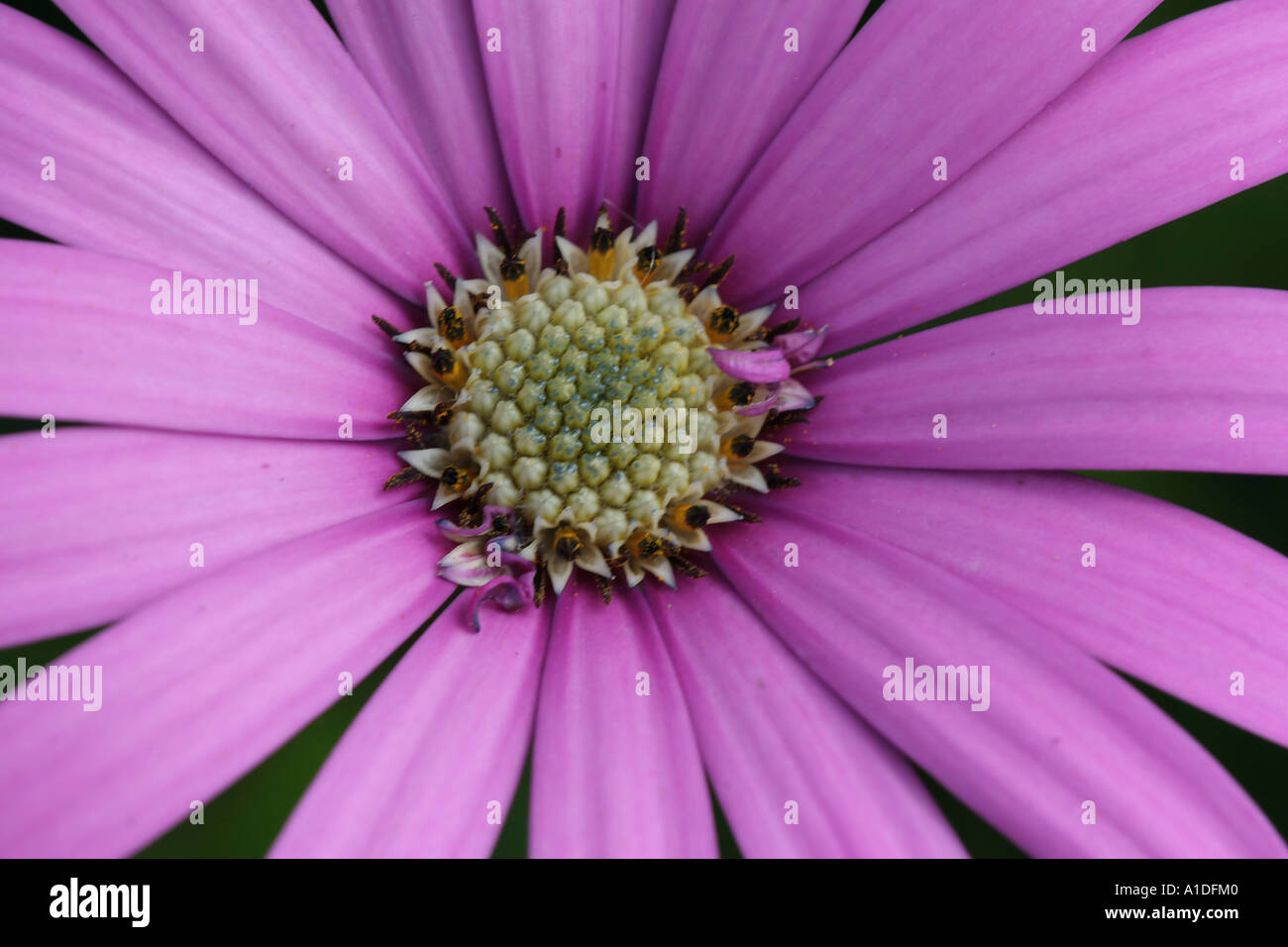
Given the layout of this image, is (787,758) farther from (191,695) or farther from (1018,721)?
(191,695)

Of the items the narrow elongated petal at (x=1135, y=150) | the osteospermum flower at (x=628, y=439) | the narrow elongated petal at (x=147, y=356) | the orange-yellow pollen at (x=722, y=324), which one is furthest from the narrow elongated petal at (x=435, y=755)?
the narrow elongated petal at (x=1135, y=150)

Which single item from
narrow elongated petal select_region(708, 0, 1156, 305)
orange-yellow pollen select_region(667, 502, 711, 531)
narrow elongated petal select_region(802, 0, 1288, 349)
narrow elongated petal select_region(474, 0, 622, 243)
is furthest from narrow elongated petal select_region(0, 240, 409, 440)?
narrow elongated petal select_region(802, 0, 1288, 349)

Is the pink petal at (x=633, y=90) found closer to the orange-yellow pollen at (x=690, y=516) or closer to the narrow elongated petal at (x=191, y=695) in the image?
the orange-yellow pollen at (x=690, y=516)

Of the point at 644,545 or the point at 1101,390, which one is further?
the point at 644,545

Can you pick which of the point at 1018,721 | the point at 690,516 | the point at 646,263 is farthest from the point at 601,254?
the point at 1018,721

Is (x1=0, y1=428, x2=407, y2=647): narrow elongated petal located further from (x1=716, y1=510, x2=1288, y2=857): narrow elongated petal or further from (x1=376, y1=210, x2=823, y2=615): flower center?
(x1=716, y1=510, x2=1288, y2=857): narrow elongated petal
